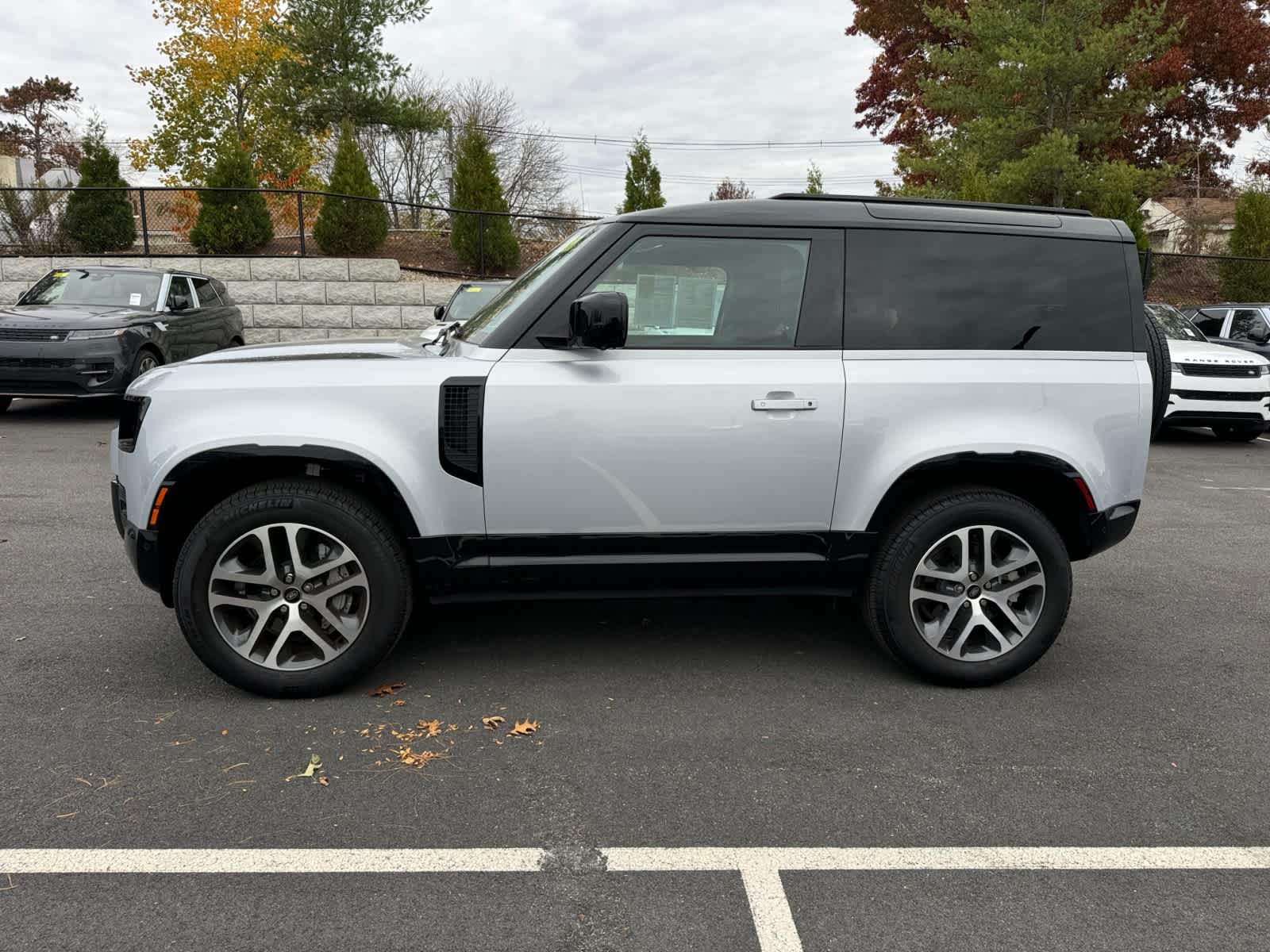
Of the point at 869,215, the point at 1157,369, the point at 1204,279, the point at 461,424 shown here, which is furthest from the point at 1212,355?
the point at 1204,279

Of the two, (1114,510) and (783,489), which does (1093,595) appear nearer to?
(1114,510)

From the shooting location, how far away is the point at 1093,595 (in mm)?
5266

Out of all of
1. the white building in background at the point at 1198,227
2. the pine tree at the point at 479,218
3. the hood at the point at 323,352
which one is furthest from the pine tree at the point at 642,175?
the hood at the point at 323,352

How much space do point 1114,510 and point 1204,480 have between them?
6048 mm

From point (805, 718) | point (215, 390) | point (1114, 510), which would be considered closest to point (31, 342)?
point (215, 390)

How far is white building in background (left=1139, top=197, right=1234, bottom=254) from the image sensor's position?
85.9ft

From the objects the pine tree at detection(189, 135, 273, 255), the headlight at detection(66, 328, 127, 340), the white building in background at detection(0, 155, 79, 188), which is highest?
the white building in background at detection(0, 155, 79, 188)

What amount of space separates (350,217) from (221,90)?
15.9 meters

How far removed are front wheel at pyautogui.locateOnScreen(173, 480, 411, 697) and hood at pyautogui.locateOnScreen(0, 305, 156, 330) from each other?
26.7 feet

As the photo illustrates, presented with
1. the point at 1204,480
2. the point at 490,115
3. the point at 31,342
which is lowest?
the point at 1204,480

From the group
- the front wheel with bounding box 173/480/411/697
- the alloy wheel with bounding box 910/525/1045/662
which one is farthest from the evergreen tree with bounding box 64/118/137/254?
the alloy wheel with bounding box 910/525/1045/662

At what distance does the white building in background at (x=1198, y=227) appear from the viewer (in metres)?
26.2

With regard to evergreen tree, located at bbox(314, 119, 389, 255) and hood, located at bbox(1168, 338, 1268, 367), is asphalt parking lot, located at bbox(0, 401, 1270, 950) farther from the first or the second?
evergreen tree, located at bbox(314, 119, 389, 255)

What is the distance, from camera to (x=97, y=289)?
11453mm
